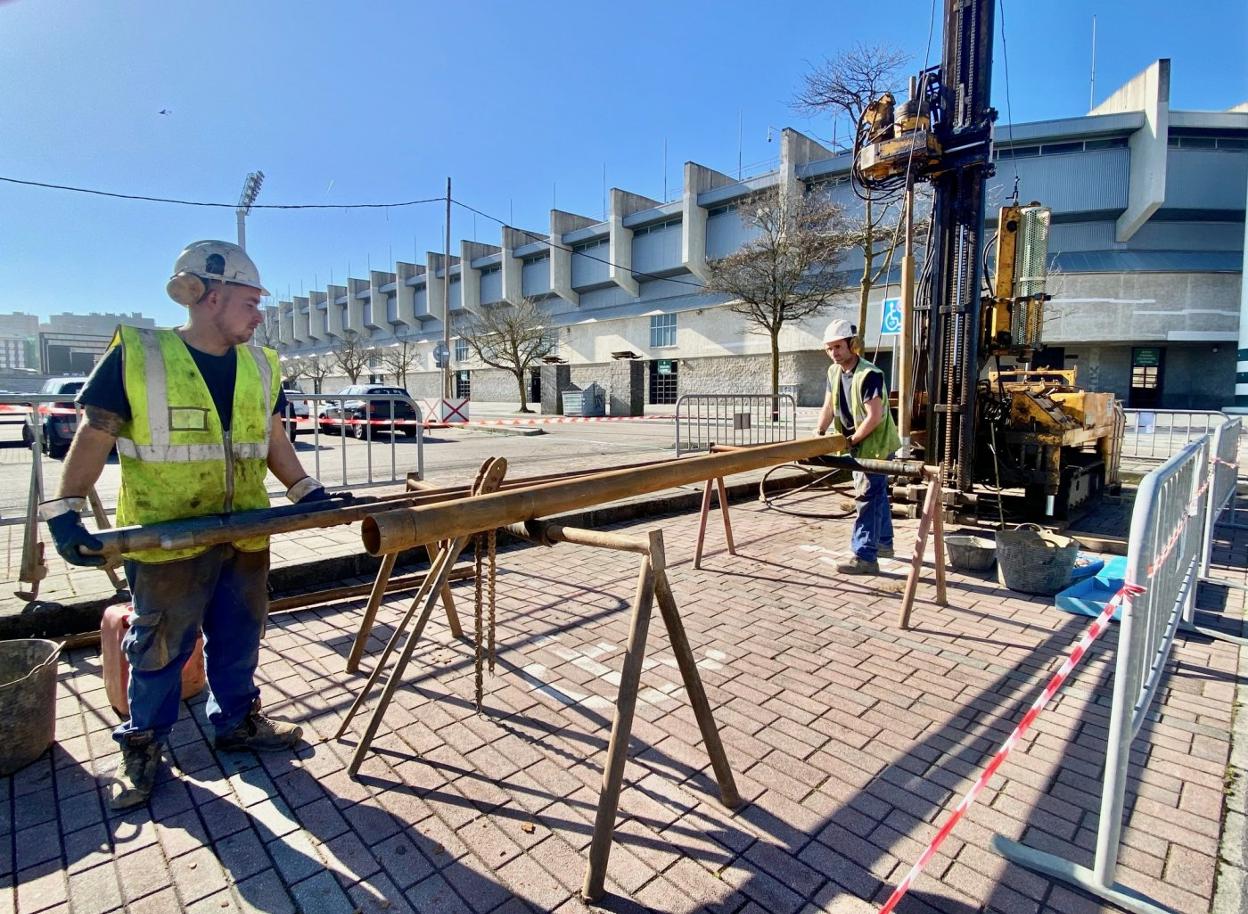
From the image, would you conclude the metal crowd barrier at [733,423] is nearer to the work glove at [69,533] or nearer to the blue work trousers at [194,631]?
the blue work trousers at [194,631]

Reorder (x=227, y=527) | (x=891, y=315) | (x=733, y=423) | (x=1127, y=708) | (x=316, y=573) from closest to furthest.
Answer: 1. (x=1127, y=708)
2. (x=227, y=527)
3. (x=316, y=573)
4. (x=891, y=315)
5. (x=733, y=423)

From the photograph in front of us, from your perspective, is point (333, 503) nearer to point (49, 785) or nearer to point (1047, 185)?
point (49, 785)

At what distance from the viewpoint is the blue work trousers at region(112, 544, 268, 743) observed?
2527 millimetres

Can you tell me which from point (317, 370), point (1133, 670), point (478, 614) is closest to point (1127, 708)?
point (1133, 670)

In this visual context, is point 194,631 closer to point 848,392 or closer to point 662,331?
point 848,392

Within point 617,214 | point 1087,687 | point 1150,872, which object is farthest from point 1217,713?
point 617,214

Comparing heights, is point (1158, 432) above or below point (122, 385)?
below

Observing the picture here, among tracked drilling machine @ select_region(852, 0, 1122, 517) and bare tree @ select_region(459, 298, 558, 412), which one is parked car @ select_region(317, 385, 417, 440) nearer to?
tracked drilling machine @ select_region(852, 0, 1122, 517)

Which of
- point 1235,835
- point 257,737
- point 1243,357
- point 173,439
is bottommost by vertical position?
point 1235,835

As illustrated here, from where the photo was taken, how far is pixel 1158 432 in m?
14.3

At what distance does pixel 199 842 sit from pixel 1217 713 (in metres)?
4.42

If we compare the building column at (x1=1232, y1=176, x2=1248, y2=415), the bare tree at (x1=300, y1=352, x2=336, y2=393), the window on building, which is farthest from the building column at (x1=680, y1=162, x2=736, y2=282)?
the bare tree at (x1=300, y1=352, x2=336, y2=393)

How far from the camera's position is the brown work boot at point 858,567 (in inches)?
218

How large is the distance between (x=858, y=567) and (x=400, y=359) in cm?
5788
